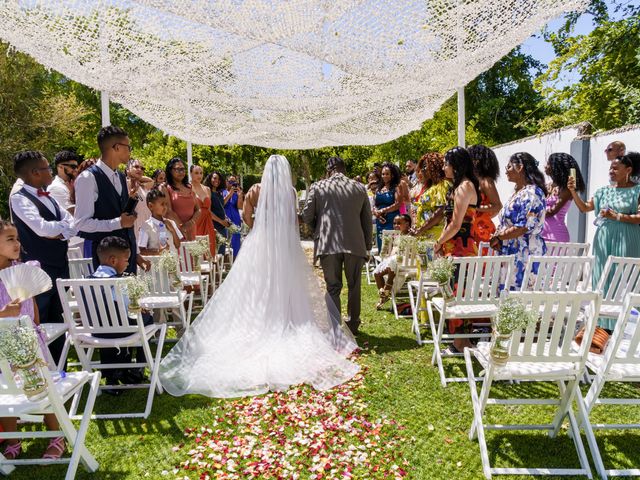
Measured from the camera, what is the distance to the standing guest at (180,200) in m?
6.59

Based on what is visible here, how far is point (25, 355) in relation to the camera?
240cm

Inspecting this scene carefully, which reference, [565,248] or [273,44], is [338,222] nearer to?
[273,44]

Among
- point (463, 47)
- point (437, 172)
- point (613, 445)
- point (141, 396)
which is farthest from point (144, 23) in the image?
point (613, 445)

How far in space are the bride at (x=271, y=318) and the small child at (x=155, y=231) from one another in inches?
53.3

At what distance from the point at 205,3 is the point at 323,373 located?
3091 mm

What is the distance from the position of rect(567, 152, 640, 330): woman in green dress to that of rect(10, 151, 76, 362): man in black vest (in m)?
5.09

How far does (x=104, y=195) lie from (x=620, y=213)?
16.3ft

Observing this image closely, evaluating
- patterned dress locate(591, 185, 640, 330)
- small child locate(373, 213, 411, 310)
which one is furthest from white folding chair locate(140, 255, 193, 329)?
patterned dress locate(591, 185, 640, 330)

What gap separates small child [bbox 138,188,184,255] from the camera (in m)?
5.66

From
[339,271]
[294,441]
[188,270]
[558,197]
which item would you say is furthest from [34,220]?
[558,197]

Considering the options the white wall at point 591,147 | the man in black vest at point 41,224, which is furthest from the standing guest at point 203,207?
the white wall at point 591,147

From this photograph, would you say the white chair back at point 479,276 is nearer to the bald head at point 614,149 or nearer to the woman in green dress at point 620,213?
the woman in green dress at point 620,213

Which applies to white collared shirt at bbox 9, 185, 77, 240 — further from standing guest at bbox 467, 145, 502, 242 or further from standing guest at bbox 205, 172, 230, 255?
standing guest at bbox 205, 172, 230, 255

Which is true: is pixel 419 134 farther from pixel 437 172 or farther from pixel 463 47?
pixel 463 47
